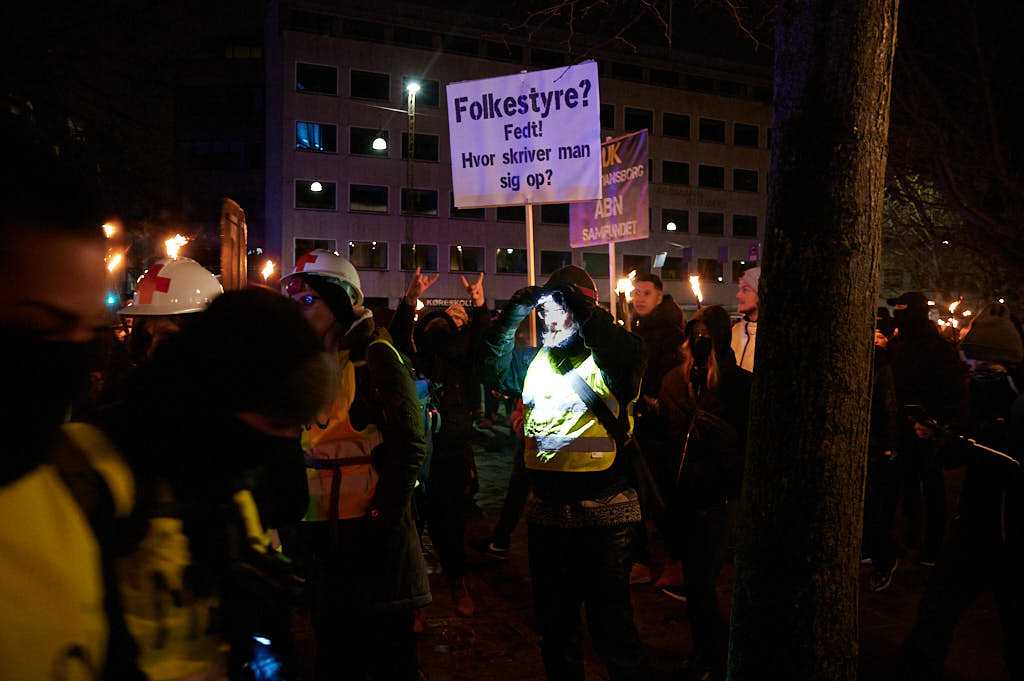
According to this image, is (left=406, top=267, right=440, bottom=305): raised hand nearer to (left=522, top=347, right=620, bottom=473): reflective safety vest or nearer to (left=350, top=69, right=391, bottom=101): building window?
(left=522, top=347, right=620, bottom=473): reflective safety vest

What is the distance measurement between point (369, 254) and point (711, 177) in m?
25.9

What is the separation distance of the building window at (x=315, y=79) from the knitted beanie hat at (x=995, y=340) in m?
46.1

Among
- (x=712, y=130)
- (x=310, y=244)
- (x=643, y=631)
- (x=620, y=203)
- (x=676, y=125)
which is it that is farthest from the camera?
(x=712, y=130)

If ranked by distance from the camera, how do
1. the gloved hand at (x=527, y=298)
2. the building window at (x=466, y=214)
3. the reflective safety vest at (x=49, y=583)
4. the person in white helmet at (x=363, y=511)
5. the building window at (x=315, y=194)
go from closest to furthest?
the reflective safety vest at (x=49, y=583)
the person in white helmet at (x=363, y=511)
the gloved hand at (x=527, y=298)
the building window at (x=315, y=194)
the building window at (x=466, y=214)

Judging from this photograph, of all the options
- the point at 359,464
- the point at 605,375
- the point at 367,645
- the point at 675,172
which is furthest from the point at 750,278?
the point at 675,172

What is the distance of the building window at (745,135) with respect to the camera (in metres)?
60.8

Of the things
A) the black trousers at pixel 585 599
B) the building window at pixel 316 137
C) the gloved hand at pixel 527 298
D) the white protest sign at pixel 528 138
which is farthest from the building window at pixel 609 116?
the black trousers at pixel 585 599

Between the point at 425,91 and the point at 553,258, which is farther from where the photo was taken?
the point at 553,258

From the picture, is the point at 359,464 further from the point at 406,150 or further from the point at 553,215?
the point at 553,215

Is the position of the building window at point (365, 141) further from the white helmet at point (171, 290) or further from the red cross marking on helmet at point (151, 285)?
the red cross marking on helmet at point (151, 285)

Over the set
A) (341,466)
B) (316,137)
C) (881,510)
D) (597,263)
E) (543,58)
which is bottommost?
(881,510)

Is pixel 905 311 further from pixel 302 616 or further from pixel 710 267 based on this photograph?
pixel 710 267

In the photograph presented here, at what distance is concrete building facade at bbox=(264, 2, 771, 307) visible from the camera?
155ft

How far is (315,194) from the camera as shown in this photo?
4756cm
